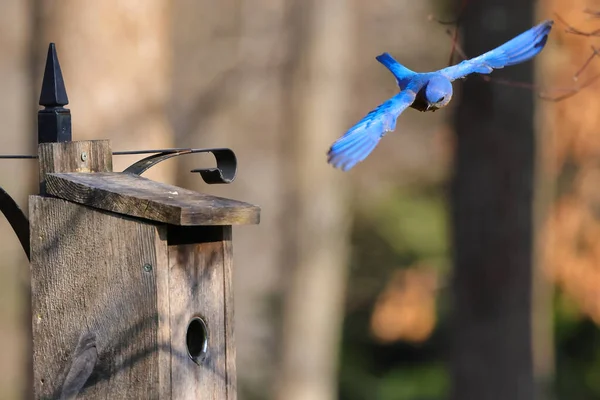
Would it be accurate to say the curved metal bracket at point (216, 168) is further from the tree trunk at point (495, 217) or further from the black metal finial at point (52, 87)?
the tree trunk at point (495, 217)

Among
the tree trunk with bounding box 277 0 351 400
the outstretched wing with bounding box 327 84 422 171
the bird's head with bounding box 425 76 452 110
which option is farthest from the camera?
the tree trunk with bounding box 277 0 351 400

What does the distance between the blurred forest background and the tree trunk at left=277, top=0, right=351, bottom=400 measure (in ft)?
0.05

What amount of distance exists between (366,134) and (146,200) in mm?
559

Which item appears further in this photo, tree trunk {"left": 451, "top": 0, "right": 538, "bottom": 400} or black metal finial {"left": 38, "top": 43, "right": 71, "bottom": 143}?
tree trunk {"left": 451, "top": 0, "right": 538, "bottom": 400}

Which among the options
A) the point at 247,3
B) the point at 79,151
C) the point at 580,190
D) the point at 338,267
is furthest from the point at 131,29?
the point at 580,190

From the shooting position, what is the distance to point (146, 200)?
186 centimetres

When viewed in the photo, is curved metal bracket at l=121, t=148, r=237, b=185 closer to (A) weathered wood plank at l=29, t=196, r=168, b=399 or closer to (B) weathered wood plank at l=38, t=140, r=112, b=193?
(B) weathered wood plank at l=38, t=140, r=112, b=193

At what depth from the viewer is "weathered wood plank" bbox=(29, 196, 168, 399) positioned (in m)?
1.90

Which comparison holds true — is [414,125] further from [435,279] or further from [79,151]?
[79,151]

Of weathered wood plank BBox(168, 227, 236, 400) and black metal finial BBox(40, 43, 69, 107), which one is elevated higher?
black metal finial BBox(40, 43, 69, 107)

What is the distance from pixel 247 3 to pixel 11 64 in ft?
13.2


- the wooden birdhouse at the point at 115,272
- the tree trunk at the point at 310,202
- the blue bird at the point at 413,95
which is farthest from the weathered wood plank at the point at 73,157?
the tree trunk at the point at 310,202

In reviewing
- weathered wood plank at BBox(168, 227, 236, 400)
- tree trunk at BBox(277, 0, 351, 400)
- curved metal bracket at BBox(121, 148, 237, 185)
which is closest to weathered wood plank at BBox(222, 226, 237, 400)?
weathered wood plank at BBox(168, 227, 236, 400)

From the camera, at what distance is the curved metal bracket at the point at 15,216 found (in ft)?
6.52
